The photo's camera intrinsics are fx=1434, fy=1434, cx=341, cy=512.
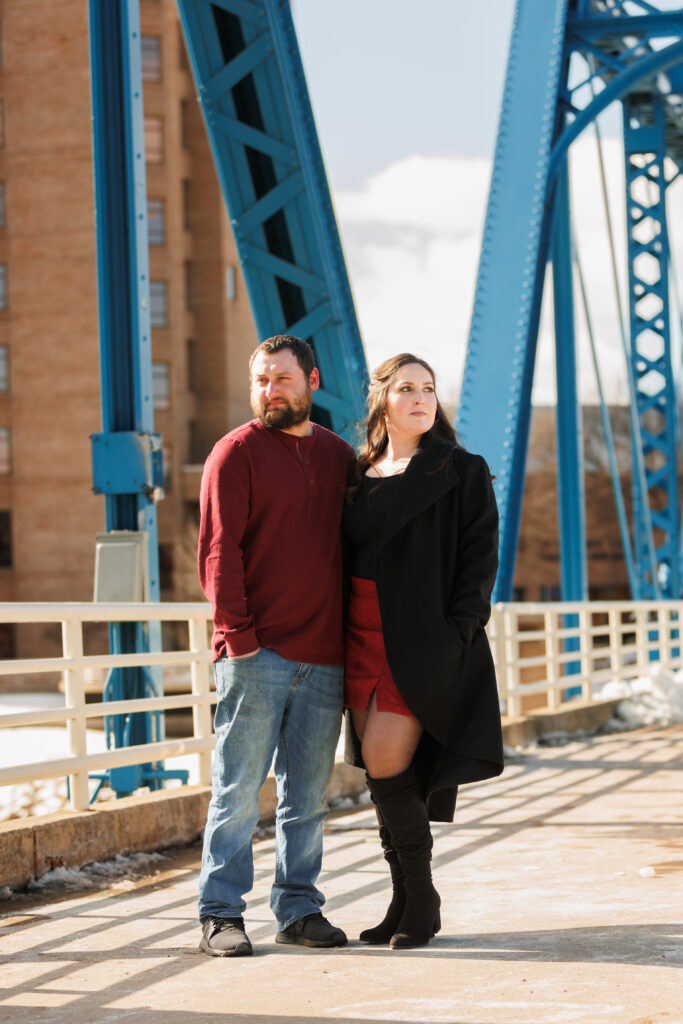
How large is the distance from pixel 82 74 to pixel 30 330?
830 centimetres

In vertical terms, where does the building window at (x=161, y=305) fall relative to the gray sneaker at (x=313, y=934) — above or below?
above

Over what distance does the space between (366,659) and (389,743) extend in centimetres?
26

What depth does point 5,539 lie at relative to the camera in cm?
4672

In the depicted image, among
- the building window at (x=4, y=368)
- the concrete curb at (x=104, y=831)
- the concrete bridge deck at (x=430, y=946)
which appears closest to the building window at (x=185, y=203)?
the building window at (x=4, y=368)

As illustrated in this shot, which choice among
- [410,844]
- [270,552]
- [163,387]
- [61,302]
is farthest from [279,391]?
[163,387]

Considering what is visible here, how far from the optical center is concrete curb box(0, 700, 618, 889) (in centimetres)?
572

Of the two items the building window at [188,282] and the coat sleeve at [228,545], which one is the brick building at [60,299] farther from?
the coat sleeve at [228,545]

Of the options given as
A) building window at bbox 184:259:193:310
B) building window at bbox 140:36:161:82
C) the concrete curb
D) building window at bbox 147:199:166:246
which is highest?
building window at bbox 140:36:161:82

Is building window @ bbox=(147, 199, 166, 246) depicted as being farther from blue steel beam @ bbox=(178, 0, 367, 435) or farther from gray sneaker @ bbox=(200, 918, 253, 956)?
gray sneaker @ bbox=(200, 918, 253, 956)

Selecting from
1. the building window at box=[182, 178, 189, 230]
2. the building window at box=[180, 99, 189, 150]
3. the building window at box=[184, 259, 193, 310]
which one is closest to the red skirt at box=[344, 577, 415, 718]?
the building window at box=[184, 259, 193, 310]

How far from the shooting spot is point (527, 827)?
7070 millimetres

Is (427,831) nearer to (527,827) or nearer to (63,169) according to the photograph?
(527,827)

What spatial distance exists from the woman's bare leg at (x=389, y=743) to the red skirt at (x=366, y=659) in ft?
0.09

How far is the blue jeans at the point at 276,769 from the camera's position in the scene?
14.2 feet
